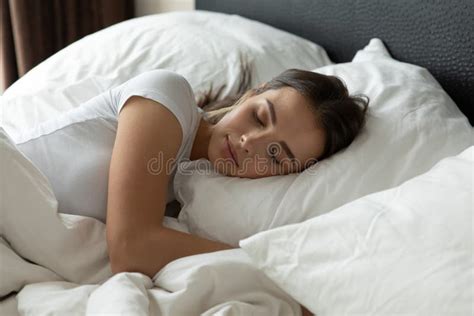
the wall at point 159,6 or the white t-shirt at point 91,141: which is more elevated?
the white t-shirt at point 91,141

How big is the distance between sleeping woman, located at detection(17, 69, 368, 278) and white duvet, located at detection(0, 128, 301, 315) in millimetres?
53

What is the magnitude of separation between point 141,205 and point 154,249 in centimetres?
8

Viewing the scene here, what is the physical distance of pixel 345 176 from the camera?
96 cm

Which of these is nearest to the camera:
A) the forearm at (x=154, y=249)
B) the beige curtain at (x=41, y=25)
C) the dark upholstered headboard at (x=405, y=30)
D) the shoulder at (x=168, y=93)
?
the forearm at (x=154, y=249)

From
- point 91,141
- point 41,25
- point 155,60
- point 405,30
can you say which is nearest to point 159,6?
point 41,25

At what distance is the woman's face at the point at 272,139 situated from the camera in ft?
3.31

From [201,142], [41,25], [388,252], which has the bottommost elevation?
[41,25]

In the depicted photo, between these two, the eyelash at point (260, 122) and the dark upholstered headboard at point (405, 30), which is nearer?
the eyelash at point (260, 122)

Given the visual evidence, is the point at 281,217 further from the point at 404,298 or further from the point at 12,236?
the point at 12,236

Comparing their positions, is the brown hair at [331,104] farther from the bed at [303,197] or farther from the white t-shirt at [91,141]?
the white t-shirt at [91,141]

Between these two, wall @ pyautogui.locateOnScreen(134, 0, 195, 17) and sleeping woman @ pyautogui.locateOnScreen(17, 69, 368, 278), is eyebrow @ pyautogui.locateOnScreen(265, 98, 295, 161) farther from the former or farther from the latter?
wall @ pyautogui.locateOnScreen(134, 0, 195, 17)

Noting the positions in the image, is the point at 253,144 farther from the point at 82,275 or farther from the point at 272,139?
the point at 82,275

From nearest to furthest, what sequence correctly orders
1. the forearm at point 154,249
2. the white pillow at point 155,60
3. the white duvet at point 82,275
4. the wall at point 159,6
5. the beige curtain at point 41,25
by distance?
1. the white duvet at point 82,275
2. the forearm at point 154,249
3. the white pillow at point 155,60
4. the beige curtain at point 41,25
5. the wall at point 159,6

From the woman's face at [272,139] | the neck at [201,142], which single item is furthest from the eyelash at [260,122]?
the neck at [201,142]
